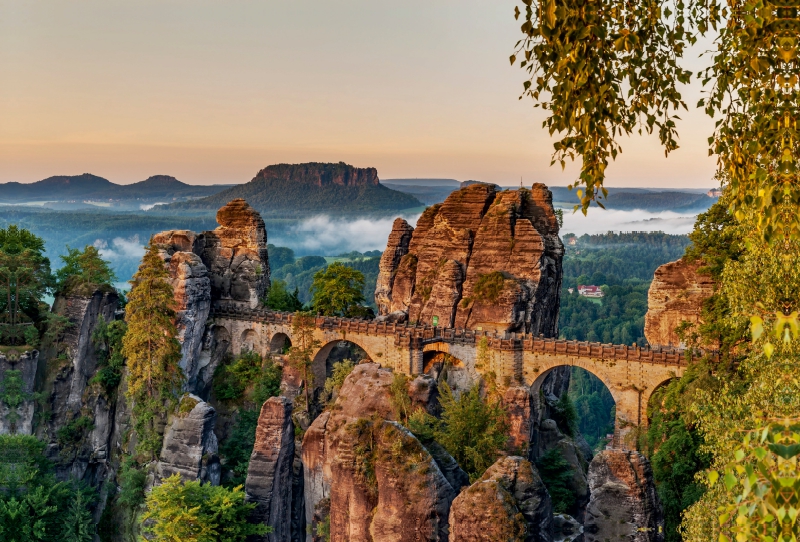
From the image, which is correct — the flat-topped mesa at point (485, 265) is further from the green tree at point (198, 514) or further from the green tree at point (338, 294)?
the green tree at point (198, 514)

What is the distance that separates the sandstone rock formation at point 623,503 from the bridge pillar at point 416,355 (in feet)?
83.7

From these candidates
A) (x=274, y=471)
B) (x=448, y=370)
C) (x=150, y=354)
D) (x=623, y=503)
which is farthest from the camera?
(x=448, y=370)

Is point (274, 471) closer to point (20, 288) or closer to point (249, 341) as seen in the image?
point (249, 341)

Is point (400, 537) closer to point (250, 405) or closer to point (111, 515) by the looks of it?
point (111, 515)

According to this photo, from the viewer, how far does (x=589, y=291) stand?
12606cm

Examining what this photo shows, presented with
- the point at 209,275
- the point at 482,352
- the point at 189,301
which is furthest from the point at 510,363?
the point at 209,275

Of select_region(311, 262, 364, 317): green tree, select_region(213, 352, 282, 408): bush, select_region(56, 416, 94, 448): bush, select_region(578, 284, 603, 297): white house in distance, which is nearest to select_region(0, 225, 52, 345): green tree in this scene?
select_region(56, 416, 94, 448): bush

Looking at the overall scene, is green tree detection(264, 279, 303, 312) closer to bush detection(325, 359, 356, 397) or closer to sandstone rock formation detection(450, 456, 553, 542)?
bush detection(325, 359, 356, 397)

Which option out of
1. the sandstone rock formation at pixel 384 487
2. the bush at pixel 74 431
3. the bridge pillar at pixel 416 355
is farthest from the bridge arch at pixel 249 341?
the sandstone rock formation at pixel 384 487

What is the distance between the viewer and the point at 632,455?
17266 mm

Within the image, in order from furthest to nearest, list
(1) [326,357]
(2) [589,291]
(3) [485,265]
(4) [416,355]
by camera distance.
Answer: (2) [589,291], (1) [326,357], (3) [485,265], (4) [416,355]

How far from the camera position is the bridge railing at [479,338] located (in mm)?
36938

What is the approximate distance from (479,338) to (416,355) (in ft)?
11.9

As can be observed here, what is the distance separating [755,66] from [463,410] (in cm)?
2473
